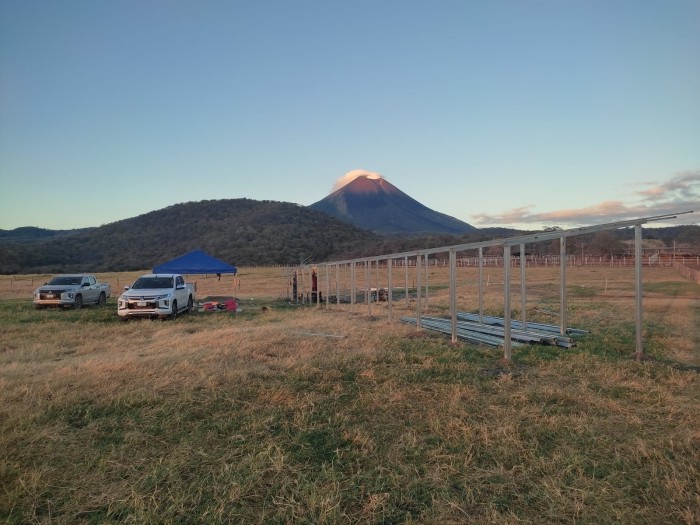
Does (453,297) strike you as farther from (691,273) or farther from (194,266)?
(691,273)

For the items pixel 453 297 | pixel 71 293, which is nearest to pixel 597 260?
pixel 453 297

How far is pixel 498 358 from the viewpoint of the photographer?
8875mm

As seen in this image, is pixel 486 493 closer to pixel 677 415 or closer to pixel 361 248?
pixel 677 415

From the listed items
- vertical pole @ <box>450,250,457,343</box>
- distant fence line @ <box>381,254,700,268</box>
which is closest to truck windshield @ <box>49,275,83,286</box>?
vertical pole @ <box>450,250,457,343</box>

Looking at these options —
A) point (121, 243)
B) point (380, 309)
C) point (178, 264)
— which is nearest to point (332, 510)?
point (380, 309)

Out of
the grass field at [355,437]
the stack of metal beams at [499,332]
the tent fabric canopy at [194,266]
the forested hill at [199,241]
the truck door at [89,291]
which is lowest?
the stack of metal beams at [499,332]

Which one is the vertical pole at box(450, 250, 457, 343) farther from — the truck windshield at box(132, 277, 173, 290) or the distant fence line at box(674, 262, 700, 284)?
the distant fence line at box(674, 262, 700, 284)

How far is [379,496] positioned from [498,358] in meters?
5.61

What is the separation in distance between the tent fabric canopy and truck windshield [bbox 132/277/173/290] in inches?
146

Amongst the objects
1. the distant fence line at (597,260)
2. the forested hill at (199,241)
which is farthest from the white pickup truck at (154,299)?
the forested hill at (199,241)

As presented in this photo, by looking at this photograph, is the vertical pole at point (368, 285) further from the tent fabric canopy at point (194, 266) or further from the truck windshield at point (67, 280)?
the truck windshield at point (67, 280)

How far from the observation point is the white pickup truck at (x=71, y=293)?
21.0 m

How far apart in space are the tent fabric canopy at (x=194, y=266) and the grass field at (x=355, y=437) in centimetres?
1393

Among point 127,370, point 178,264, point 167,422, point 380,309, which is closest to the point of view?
point 167,422
